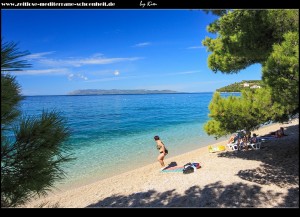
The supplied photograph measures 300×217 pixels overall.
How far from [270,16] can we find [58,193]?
1091 cm

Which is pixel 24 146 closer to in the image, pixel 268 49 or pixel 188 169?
pixel 268 49

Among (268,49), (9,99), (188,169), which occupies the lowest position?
(188,169)

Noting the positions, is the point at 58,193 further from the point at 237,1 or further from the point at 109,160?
the point at 237,1

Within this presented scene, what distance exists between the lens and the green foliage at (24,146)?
264cm

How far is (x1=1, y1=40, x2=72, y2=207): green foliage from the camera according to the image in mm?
2645

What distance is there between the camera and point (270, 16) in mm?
4297

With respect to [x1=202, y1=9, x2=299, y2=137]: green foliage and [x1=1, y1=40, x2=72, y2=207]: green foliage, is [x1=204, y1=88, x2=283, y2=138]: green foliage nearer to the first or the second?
[x1=202, y1=9, x2=299, y2=137]: green foliage

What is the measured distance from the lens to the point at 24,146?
283 cm

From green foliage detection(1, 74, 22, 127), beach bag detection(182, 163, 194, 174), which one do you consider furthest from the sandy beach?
green foliage detection(1, 74, 22, 127)

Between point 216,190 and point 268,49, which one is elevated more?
point 268,49

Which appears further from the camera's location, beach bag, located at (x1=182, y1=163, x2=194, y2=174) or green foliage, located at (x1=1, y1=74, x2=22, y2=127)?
beach bag, located at (x1=182, y1=163, x2=194, y2=174)

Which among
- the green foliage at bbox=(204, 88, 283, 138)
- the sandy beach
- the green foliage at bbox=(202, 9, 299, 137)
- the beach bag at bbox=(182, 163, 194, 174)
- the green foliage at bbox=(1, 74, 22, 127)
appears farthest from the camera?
the beach bag at bbox=(182, 163, 194, 174)

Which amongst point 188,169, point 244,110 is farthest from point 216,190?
point 188,169

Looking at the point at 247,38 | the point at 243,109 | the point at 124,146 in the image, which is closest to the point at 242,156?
the point at 243,109
